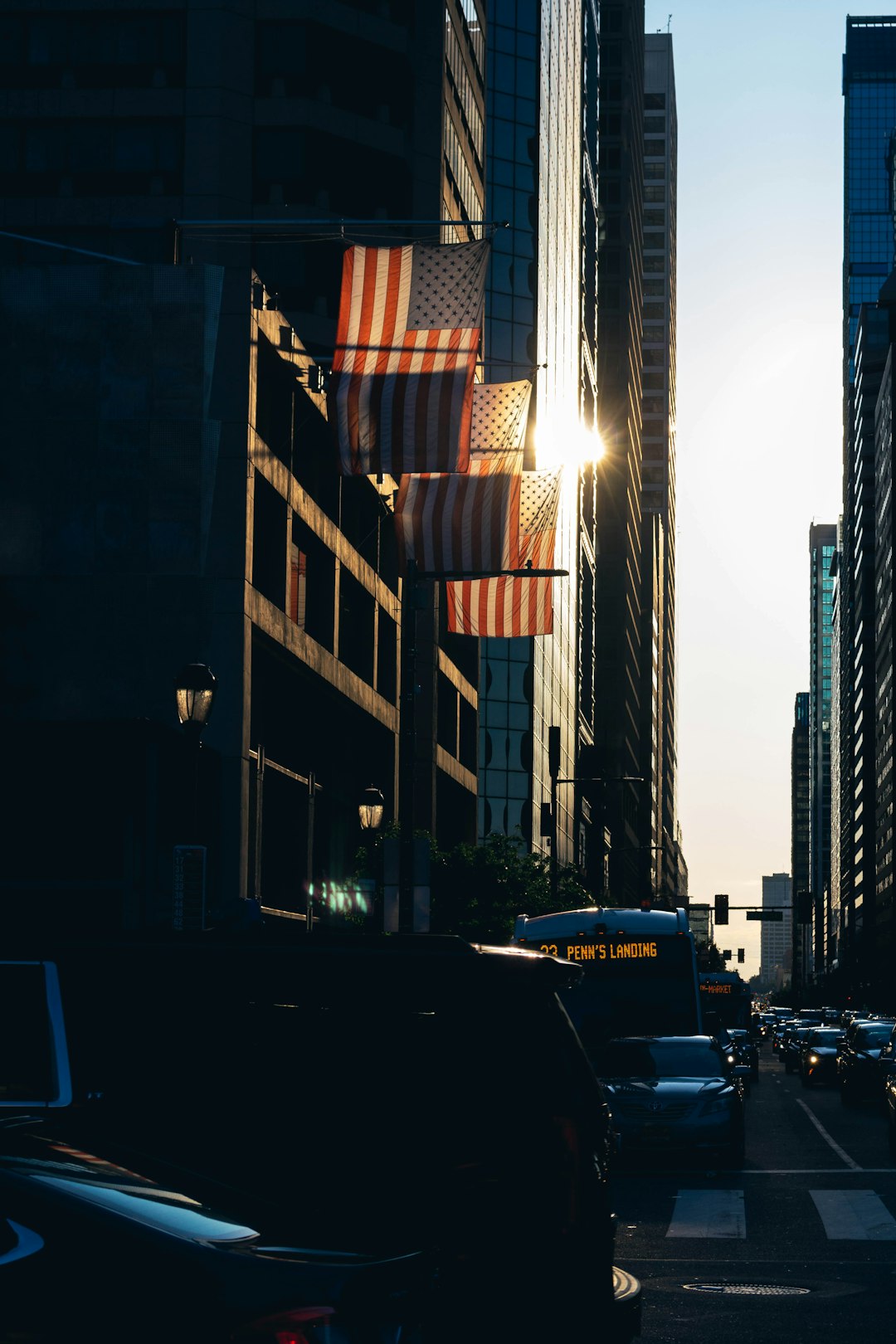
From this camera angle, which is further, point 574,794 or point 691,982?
point 574,794

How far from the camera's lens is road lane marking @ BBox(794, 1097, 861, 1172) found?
24.5 meters

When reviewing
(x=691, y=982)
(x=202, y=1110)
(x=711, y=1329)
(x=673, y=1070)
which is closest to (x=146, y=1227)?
(x=202, y=1110)

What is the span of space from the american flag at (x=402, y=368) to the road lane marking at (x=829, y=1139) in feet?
37.3

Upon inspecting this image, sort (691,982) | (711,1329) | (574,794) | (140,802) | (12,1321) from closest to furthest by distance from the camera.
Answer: (12,1321) → (711,1329) → (691,982) → (140,802) → (574,794)

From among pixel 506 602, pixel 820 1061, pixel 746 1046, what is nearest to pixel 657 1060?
pixel 506 602

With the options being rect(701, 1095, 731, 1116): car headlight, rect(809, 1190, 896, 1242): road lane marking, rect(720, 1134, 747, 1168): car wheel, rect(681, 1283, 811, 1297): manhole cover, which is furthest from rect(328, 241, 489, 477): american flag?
rect(681, 1283, 811, 1297): manhole cover

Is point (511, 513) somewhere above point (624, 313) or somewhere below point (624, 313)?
below

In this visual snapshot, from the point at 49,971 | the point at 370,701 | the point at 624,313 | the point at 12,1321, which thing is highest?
the point at 624,313

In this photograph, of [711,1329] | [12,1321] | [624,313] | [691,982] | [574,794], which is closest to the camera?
[12,1321]

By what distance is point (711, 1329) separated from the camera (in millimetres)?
11586

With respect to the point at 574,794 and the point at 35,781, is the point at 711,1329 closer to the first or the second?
the point at 35,781

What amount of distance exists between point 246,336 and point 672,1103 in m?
20.9

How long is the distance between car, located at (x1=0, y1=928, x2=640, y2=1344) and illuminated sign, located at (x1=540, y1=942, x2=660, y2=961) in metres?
19.7

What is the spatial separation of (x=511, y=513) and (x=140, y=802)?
10179 mm
